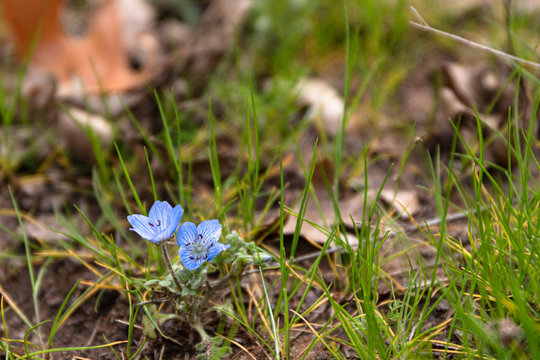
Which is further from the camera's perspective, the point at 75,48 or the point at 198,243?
the point at 75,48

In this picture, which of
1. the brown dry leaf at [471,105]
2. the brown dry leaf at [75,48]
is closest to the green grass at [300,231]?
the brown dry leaf at [471,105]

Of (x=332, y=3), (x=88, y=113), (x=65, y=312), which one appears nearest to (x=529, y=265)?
(x=65, y=312)

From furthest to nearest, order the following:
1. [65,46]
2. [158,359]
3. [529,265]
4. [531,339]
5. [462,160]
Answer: [65,46]
[462,160]
[158,359]
[529,265]
[531,339]

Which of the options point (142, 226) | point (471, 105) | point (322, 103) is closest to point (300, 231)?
point (142, 226)

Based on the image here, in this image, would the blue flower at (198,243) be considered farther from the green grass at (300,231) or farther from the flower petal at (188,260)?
the green grass at (300,231)

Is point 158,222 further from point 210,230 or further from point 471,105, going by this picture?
point 471,105

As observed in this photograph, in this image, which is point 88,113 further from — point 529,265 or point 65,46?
point 529,265

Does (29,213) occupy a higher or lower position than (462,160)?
lower
